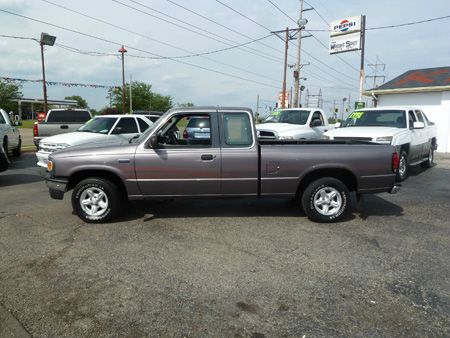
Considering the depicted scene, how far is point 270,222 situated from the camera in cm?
576

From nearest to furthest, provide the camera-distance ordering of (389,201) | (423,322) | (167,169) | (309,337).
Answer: (309,337) < (423,322) < (167,169) < (389,201)

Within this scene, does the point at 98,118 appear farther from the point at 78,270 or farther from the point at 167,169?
the point at 78,270

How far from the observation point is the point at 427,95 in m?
18.8

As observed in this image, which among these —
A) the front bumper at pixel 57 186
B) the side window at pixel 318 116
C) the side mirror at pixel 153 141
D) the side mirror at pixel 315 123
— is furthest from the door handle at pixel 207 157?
the side window at pixel 318 116

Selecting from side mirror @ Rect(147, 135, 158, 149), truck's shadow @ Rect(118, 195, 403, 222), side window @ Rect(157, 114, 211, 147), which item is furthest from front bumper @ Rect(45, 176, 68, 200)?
side window @ Rect(157, 114, 211, 147)

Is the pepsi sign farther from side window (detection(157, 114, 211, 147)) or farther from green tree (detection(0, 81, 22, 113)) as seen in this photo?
green tree (detection(0, 81, 22, 113))

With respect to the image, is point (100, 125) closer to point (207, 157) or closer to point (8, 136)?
point (8, 136)

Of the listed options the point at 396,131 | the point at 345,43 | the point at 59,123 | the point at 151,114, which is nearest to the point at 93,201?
the point at 396,131

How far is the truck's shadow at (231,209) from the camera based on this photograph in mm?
6141

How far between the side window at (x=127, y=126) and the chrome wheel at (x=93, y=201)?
504 centimetres

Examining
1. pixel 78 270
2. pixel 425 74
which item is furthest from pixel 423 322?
pixel 425 74

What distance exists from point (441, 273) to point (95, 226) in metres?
4.57

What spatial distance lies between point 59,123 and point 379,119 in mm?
10993

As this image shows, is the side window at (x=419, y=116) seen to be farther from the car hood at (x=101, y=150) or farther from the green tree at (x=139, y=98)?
the green tree at (x=139, y=98)
